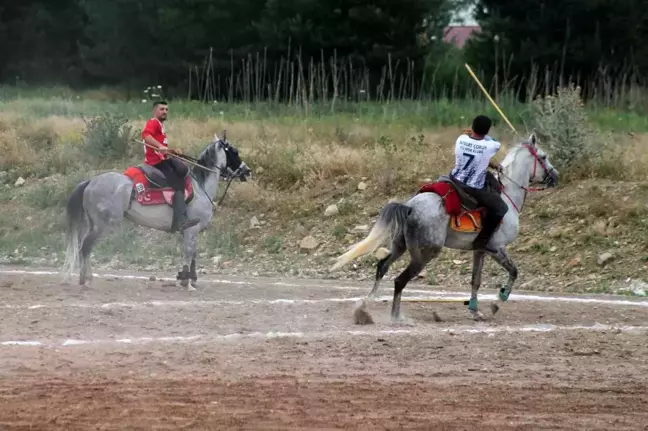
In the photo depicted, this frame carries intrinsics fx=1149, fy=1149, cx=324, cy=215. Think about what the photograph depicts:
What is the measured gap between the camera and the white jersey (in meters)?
13.9

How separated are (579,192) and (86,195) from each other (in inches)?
360

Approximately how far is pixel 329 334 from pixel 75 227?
5697 millimetres

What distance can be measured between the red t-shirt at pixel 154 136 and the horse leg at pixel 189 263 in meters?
1.13

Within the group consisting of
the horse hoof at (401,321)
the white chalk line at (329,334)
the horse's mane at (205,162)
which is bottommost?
the horse hoof at (401,321)

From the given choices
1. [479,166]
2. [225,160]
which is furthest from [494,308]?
[225,160]

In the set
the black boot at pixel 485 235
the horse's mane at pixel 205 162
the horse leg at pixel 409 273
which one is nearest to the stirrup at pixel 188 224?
the horse's mane at pixel 205 162

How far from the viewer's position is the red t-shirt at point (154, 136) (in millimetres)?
16300

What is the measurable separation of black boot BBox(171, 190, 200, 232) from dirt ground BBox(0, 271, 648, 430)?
0.99 metres

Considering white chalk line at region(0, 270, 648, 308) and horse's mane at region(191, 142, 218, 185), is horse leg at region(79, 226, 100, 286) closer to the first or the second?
white chalk line at region(0, 270, 648, 308)

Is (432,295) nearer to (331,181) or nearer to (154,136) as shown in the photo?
(154,136)

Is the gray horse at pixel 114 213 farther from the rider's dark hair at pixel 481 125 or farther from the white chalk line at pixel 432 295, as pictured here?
the rider's dark hair at pixel 481 125

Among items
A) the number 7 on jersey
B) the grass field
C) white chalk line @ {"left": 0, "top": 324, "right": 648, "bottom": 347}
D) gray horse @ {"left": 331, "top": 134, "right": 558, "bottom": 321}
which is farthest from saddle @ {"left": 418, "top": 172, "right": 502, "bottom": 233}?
the grass field

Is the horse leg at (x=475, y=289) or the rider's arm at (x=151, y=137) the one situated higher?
the rider's arm at (x=151, y=137)

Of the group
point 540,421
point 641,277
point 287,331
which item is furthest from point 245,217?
point 540,421
